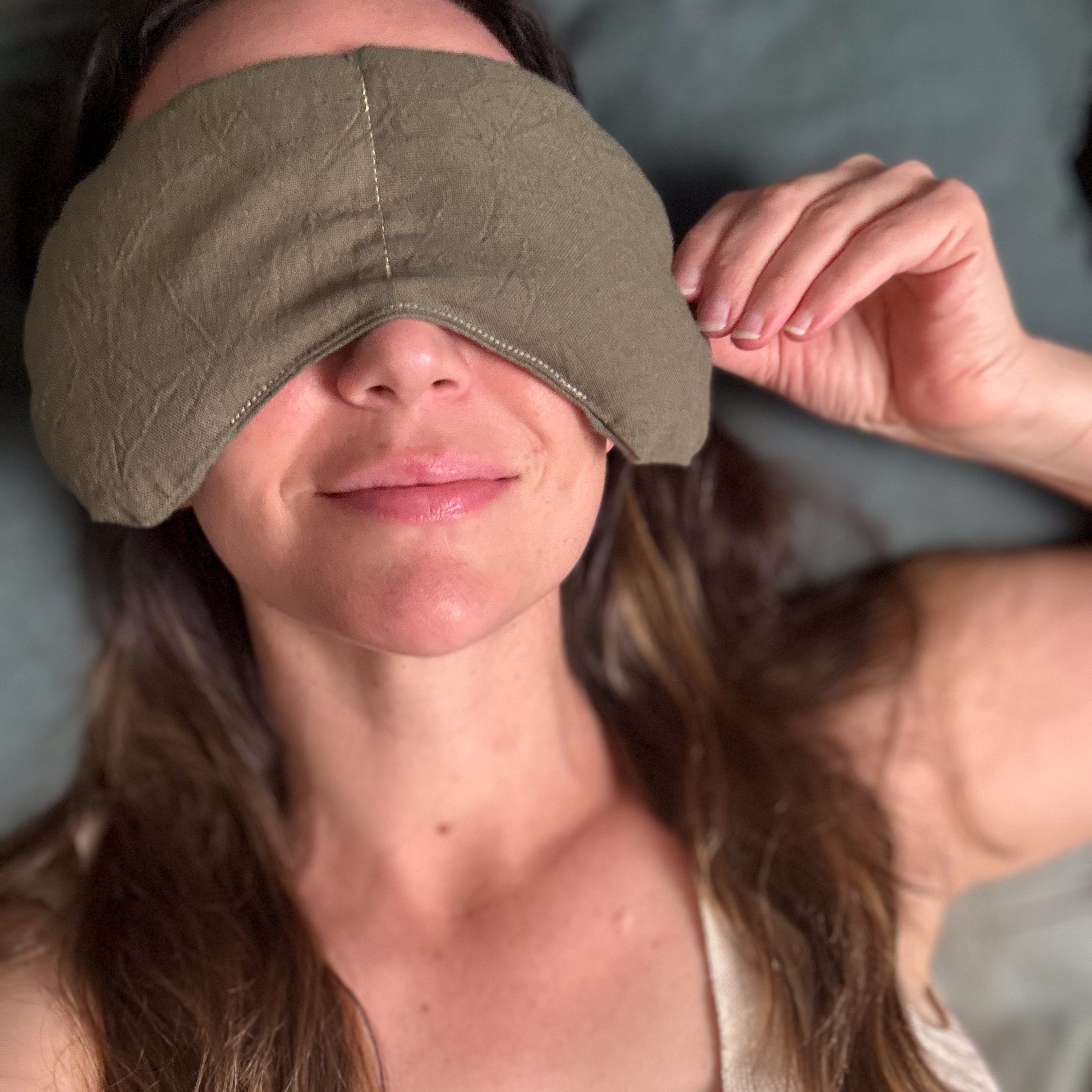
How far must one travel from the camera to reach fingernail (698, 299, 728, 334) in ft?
2.83

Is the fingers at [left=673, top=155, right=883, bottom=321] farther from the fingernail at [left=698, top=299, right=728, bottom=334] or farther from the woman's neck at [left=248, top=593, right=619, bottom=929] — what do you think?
the woman's neck at [left=248, top=593, right=619, bottom=929]

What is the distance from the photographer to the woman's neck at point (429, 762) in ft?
3.14

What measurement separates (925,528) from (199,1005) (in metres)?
0.83

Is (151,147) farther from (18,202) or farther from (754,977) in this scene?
(754,977)

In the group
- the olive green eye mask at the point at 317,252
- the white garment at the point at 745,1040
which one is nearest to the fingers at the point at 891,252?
the olive green eye mask at the point at 317,252

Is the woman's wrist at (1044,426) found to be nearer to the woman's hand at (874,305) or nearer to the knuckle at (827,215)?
the woman's hand at (874,305)

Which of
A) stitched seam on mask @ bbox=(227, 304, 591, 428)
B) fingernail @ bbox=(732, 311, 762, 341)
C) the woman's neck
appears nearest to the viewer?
stitched seam on mask @ bbox=(227, 304, 591, 428)

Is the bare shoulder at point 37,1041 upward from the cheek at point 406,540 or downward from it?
downward

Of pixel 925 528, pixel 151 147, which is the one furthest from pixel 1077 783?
pixel 151 147

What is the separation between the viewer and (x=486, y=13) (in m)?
0.90

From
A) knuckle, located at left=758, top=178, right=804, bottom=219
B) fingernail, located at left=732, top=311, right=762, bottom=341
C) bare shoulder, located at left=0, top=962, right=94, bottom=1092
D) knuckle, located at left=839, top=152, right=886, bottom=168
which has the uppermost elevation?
knuckle, located at left=839, top=152, right=886, bottom=168

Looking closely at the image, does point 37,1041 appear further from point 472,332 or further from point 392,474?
point 472,332

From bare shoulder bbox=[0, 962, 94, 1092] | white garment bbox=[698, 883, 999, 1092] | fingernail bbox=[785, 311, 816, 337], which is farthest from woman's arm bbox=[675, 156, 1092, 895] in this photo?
bare shoulder bbox=[0, 962, 94, 1092]

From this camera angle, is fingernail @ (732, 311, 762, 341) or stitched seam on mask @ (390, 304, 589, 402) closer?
stitched seam on mask @ (390, 304, 589, 402)
